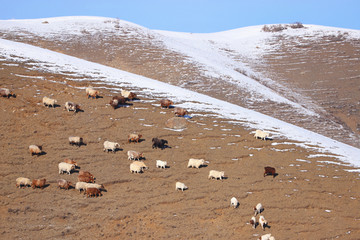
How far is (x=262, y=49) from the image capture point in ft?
172

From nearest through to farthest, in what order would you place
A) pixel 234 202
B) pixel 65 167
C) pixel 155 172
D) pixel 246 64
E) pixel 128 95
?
pixel 234 202, pixel 65 167, pixel 155 172, pixel 128 95, pixel 246 64

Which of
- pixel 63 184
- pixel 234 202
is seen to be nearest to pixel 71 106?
pixel 63 184

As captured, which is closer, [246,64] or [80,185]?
[80,185]

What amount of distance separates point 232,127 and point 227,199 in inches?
275

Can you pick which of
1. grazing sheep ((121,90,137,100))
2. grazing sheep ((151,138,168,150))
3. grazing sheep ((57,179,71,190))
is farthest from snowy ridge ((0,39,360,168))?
grazing sheep ((57,179,71,190))

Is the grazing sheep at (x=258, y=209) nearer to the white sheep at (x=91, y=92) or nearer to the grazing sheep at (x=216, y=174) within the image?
the grazing sheep at (x=216, y=174)

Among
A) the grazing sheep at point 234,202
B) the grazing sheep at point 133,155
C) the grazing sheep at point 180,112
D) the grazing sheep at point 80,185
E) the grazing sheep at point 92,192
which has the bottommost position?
the grazing sheep at point 234,202

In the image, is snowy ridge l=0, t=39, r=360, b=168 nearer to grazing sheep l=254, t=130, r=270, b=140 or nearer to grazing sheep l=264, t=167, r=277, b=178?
grazing sheep l=254, t=130, r=270, b=140

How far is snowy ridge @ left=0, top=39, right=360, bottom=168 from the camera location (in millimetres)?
18578

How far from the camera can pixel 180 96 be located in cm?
2195

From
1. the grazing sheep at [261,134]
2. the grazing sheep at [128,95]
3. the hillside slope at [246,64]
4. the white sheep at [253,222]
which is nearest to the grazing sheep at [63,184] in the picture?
the white sheep at [253,222]

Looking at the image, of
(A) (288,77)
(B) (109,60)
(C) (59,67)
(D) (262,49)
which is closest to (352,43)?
(D) (262,49)

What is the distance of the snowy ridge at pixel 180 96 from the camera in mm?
18578

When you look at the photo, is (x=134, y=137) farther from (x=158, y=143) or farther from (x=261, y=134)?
(x=261, y=134)
